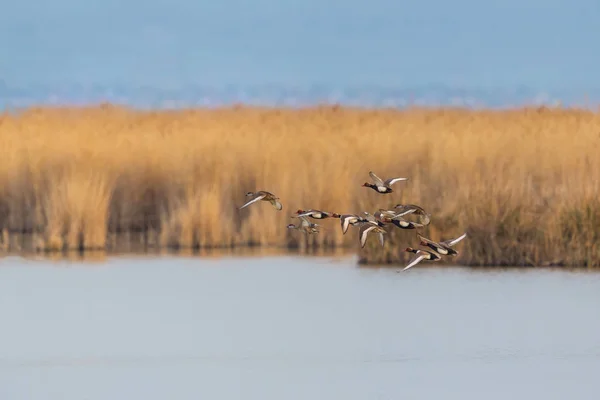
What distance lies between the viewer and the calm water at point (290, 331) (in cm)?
910

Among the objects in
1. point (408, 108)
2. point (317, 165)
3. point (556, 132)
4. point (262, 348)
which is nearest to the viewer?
point (262, 348)

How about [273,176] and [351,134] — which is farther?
[351,134]

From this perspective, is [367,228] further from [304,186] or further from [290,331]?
[304,186]

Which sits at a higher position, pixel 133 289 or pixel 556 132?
pixel 556 132

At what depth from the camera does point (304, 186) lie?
51.2ft

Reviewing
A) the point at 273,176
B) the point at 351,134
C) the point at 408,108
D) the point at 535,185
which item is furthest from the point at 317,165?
the point at 408,108

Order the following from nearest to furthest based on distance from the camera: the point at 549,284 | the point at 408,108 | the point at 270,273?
the point at 549,284 < the point at 270,273 < the point at 408,108

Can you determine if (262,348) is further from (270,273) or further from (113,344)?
(270,273)

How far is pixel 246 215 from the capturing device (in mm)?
15688

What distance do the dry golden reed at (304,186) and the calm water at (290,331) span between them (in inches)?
18.2

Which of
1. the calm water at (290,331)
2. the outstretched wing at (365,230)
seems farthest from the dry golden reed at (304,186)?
the outstretched wing at (365,230)

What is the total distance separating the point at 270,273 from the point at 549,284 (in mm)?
2451

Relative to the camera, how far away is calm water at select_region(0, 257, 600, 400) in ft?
29.9

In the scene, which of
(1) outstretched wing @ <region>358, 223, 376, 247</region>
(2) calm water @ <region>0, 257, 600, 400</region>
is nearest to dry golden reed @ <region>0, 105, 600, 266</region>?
(2) calm water @ <region>0, 257, 600, 400</region>
